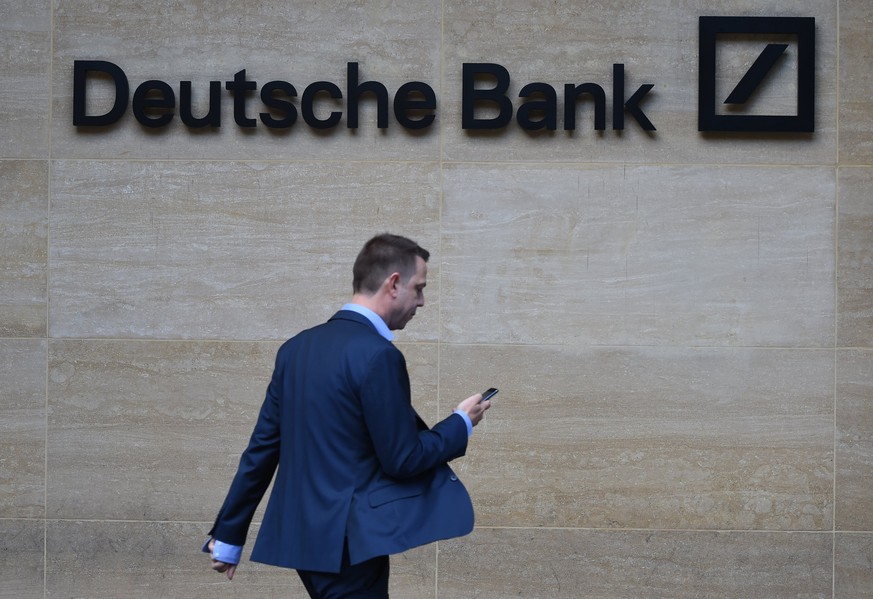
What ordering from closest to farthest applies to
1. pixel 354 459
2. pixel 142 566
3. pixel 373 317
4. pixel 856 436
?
1. pixel 354 459
2. pixel 373 317
3. pixel 856 436
4. pixel 142 566

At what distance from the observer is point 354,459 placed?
359 centimetres

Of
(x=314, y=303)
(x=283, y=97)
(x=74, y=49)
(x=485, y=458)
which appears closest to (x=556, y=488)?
(x=485, y=458)

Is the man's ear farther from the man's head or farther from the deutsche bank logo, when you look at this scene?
the deutsche bank logo

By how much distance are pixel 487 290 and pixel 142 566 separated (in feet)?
7.96

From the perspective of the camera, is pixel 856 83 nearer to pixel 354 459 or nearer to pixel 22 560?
pixel 354 459

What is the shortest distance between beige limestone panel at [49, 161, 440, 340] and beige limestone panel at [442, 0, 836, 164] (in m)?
0.54

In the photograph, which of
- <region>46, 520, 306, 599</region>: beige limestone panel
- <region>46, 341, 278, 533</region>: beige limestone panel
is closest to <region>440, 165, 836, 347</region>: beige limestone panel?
<region>46, 341, 278, 533</region>: beige limestone panel

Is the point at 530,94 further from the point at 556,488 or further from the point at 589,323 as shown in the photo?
the point at 556,488

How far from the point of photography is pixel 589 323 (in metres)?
6.07

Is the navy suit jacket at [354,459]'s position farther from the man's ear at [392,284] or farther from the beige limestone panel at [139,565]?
the beige limestone panel at [139,565]

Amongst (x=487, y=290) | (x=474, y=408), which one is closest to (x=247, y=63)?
(x=487, y=290)

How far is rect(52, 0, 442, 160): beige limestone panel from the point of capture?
611 centimetres

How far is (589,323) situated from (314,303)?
4.94 feet

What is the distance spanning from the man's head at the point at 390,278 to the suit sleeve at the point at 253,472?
41 cm
